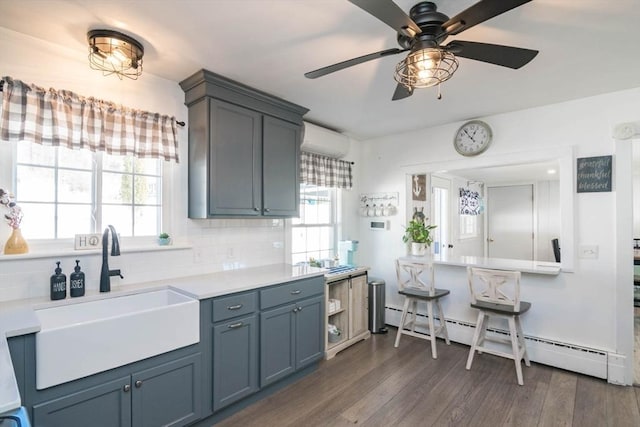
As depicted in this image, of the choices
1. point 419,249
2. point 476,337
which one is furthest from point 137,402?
point 419,249

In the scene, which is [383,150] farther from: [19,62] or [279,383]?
[19,62]

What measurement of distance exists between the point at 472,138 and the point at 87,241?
3556 millimetres

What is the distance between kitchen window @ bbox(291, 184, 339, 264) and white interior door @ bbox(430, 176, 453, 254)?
5.60ft

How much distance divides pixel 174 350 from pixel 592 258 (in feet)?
11.1

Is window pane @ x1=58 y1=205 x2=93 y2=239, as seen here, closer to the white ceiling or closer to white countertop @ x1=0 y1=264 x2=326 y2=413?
white countertop @ x1=0 y1=264 x2=326 y2=413

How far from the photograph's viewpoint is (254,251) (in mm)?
3115

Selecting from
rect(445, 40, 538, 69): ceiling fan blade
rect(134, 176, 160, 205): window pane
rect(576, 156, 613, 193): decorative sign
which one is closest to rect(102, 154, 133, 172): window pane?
rect(134, 176, 160, 205): window pane

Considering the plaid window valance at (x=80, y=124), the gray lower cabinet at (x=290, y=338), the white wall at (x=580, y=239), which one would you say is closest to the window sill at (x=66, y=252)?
the plaid window valance at (x=80, y=124)

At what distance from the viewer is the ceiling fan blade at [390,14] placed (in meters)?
1.24

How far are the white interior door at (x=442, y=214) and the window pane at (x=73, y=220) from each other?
4.20 metres

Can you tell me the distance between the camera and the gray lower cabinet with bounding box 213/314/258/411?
213cm

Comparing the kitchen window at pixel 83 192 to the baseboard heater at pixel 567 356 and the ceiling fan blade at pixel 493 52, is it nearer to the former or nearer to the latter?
the ceiling fan blade at pixel 493 52

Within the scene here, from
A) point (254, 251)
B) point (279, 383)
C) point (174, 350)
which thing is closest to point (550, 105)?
point (254, 251)

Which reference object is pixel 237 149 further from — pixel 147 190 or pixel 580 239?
pixel 580 239
